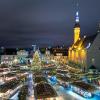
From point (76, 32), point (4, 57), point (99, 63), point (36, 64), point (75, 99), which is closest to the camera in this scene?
point (75, 99)

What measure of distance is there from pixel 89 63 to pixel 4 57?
88809mm

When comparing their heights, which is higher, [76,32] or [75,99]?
[76,32]

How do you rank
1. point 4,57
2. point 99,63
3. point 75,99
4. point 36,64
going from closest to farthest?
1. point 75,99
2. point 99,63
3. point 36,64
4. point 4,57

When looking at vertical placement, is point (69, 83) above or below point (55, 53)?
below

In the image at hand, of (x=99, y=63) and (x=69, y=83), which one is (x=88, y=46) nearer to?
(x=99, y=63)

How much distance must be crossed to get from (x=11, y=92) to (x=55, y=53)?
132 metres

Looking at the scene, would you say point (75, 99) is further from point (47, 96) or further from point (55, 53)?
point (55, 53)

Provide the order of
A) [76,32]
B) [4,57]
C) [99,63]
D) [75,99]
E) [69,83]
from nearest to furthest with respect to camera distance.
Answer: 1. [75,99]
2. [69,83]
3. [99,63]
4. [76,32]
5. [4,57]

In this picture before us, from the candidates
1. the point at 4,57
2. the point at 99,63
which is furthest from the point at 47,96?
the point at 4,57

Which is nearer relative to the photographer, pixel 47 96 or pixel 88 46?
pixel 47 96

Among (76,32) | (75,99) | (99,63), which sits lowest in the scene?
(75,99)

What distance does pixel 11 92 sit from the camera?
37.2 m

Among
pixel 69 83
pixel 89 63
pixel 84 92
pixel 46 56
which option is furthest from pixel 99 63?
pixel 46 56

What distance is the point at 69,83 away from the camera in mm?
45344
